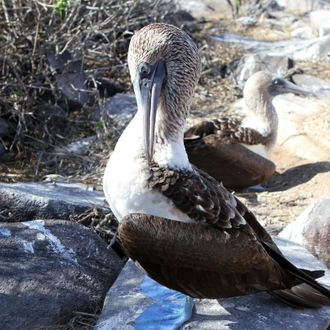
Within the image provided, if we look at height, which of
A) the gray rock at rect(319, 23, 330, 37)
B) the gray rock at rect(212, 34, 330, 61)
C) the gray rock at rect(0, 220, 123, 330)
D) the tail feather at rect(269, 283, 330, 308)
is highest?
the gray rock at rect(319, 23, 330, 37)

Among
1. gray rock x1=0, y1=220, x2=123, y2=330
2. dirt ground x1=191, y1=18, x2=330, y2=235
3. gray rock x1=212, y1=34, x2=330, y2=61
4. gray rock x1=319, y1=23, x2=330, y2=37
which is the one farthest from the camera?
gray rock x1=319, y1=23, x2=330, y2=37

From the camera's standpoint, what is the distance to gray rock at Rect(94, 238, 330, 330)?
272 cm

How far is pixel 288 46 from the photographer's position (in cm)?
848

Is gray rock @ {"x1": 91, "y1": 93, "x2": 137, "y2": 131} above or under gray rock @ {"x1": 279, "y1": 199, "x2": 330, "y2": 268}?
under

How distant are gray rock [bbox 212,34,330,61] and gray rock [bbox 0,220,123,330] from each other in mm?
5589

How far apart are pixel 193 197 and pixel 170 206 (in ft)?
0.39

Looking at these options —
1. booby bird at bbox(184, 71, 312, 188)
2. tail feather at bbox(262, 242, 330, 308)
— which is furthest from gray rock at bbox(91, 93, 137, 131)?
tail feather at bbox(262, 242, 330, 308)

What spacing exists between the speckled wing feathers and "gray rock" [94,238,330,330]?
0.52 meters

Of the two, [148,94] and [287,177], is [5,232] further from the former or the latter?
[287,177]

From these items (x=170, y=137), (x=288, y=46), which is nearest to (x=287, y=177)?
(x=170, y=137)

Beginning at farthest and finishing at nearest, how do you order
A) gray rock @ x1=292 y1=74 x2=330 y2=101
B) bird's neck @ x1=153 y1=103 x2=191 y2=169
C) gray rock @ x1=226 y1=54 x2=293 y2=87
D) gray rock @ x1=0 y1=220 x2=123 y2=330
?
1. gray rock @ x1=226 y1=54 x2=293 y2=87
2. gray rock @ x1=292 y1=74 x2=330 y2=101
3. gray rock @ x1=0 y1=220 x2=123 y2=330
4. bird's neck @ x1=153 y1=103 x2=191 y2=169

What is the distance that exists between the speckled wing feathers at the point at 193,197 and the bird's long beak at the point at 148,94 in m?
0.13

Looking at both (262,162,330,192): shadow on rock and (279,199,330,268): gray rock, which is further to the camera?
(262,162,330,192): shadow on rock

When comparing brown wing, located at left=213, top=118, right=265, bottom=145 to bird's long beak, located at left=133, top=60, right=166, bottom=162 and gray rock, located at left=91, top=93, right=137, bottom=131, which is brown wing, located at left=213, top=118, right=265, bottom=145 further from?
bird's long beak, located at left=133, top=60, right=166, bottom=162
